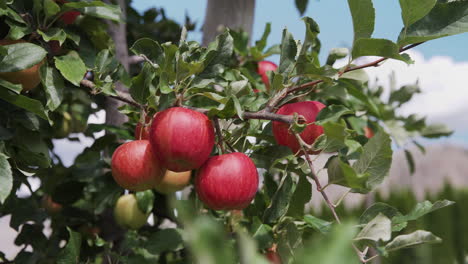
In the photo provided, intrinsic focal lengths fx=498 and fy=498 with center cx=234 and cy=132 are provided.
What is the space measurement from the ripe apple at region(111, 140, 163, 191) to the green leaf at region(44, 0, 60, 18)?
28cm

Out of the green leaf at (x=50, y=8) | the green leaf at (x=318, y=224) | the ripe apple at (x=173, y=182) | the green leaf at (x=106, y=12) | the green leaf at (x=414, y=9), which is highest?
the green leaf at (x=414, y=9)

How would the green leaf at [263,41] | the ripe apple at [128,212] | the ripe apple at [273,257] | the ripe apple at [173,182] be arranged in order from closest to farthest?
1. the ripe apple at [273,257]
2. the ripe apple at [173,182]
3. the ripe apple at [128,212]
4. the green leaf at [263,41]

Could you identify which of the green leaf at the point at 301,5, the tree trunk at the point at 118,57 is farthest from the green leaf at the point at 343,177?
the tree trunk at the point at 118,57

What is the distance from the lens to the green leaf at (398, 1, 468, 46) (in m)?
0.69

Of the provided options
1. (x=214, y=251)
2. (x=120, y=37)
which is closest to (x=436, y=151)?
(x=120, y=37)

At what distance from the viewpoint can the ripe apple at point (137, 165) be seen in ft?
2.63

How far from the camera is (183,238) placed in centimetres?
98

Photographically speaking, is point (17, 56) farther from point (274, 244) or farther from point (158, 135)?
point (274, 244)

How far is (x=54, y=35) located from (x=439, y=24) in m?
0.63

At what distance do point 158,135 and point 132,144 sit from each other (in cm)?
9

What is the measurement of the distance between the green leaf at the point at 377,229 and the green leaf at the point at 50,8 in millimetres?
634

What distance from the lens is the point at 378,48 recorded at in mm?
700

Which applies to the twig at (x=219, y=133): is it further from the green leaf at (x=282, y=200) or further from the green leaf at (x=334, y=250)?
the green leaf at (x=334, y=250)

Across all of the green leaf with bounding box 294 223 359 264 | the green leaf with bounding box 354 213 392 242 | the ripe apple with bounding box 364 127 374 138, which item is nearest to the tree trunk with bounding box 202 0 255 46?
the ripe apple with bounding box 364 127 374 138
